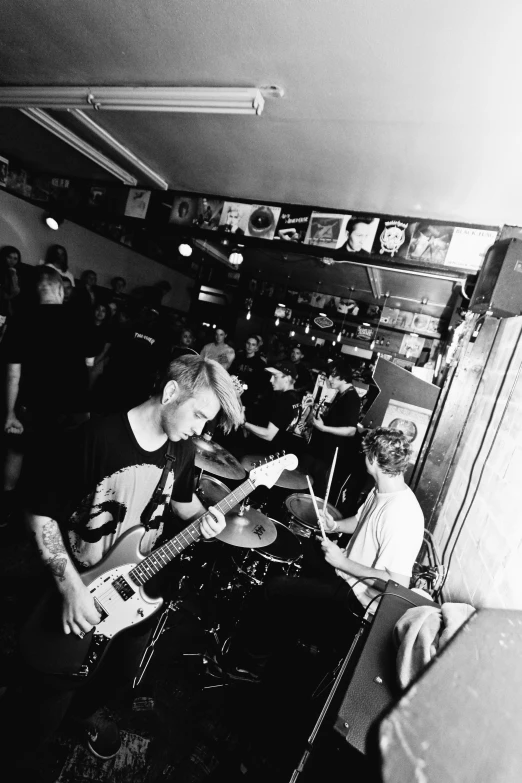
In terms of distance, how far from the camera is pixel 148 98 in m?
2.83

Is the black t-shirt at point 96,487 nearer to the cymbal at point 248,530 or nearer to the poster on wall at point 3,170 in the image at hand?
the cymbal at point 248,530

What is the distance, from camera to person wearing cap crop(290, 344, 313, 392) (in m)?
7.17

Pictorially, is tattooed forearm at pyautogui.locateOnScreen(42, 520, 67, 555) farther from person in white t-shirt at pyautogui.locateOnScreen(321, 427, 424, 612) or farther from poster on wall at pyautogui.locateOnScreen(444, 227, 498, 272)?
poster on wall at pyautogui.locateOnScreen(444, 227, 498, 272)

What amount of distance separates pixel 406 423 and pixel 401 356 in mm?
4867

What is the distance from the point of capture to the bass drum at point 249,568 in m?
2.67

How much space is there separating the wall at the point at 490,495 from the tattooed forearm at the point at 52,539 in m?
1.85

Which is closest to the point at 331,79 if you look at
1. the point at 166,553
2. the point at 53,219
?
the point at 166,553

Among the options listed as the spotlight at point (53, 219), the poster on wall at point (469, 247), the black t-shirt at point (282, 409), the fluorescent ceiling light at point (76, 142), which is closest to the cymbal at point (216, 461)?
the black t-shirt at point (282, 409)

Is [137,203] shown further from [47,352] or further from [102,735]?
[102,735]

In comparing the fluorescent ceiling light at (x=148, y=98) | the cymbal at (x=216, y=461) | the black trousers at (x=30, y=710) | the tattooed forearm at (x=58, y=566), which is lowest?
the black trousers at (x=30, y=710)

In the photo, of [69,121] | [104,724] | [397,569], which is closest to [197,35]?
[69,121]

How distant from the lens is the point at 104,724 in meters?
1.98

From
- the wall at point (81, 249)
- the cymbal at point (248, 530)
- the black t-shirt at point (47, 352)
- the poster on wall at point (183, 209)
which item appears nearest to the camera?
the cymbal at point (248, 530)

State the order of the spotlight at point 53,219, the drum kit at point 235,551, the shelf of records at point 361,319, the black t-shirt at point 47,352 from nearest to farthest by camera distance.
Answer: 1. the drum kit at point 235,551
2. the black t-shirt at point 47,352
3. the shelf of records at point 361,319
4. the spotlight at point 53,219
